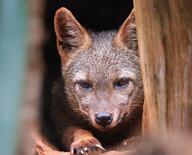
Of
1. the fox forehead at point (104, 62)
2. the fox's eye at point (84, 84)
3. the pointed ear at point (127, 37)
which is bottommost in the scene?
the fox's eye at point (84, 84)

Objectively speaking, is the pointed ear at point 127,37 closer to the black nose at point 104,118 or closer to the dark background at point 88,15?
the black nose at point 104,118

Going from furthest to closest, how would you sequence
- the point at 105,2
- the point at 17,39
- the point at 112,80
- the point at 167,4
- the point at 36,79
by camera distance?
the point at 105,2 → the point at 112,80 → the point at 167,4 → the point at 36,79 → the point at 17,39

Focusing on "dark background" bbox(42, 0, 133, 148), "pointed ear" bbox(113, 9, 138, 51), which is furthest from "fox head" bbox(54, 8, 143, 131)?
"dark background" bbox(42, 0, 133, 148)

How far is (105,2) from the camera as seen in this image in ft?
18.3

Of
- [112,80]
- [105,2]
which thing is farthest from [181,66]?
[105,2]

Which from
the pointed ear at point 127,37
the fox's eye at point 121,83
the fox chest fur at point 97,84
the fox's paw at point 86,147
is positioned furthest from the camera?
the pointed ear at point 127,37

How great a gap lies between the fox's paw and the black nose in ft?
0.55

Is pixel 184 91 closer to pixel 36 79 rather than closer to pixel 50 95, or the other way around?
pixel 36 79

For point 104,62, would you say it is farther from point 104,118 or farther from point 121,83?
point 104,118

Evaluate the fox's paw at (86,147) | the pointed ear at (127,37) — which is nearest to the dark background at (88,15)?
the pointed ear at (127,37)

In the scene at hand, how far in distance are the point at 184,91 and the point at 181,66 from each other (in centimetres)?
15

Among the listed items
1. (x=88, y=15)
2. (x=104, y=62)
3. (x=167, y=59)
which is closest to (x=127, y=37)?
(x=104, y=62)

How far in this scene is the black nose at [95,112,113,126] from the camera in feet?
12.4

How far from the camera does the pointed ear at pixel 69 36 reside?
14.2 feet
